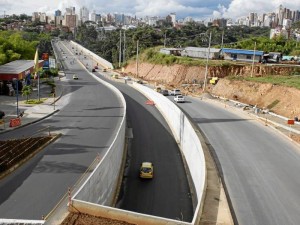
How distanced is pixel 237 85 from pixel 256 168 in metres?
42.2

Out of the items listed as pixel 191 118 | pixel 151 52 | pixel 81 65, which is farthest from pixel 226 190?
pixel 81 65

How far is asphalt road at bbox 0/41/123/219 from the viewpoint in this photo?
19953 mm

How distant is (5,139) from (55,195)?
14418mm

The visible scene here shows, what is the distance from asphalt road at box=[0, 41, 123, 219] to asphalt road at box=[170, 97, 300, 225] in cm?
987

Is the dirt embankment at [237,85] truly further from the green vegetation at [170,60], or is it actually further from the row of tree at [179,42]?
the row of tree at [179,42]

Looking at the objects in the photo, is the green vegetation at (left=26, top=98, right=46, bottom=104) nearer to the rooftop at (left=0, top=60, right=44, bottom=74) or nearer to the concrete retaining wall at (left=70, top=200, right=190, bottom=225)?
the rooftop at (left=0, top=60, right=44, bottom=74)

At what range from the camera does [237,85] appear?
67062 mm

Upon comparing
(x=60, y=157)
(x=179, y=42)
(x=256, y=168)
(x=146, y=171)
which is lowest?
(x=146, y=171)

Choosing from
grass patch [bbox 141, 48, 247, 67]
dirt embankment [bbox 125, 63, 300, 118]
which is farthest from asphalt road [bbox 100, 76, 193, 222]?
grass patch [bbox 141, 48, 247, 67]

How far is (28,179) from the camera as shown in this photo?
2338 centimetres

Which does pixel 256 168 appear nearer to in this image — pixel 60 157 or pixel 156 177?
pixel 156 177

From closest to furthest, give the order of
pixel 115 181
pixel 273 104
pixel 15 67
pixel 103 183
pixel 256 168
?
pixel 103 183 → pixel 115 181 → pixel 256 168 → pixel 273 104 → pixel 15 67

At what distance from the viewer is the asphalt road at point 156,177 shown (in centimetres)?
2328

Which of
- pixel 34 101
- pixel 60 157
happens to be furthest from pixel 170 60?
pixel 60 157
